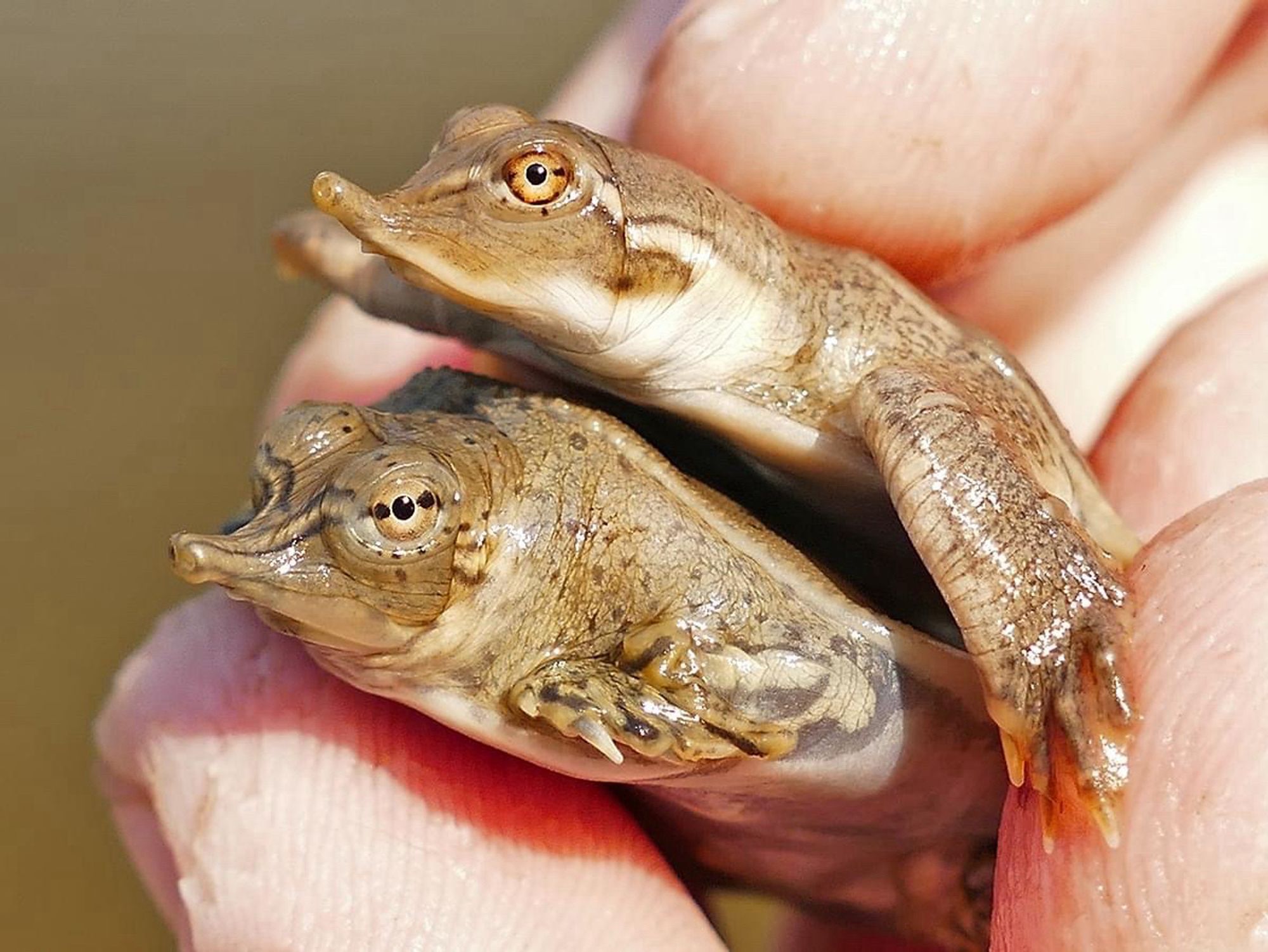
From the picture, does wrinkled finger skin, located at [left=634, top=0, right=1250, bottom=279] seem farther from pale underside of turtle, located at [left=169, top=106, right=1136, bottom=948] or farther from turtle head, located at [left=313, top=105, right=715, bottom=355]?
turtle head, located at [left=313, top=105, right=715, bottom=355]

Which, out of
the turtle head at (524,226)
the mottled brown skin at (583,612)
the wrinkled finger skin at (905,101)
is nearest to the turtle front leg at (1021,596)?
the mottled brown skin at (583,612)

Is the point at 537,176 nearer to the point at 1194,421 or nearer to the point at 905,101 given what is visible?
the point at 905,101

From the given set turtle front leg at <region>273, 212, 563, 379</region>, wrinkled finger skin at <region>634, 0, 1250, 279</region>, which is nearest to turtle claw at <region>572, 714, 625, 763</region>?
turtle front leg at <region>273, 212, 563, 379</region>

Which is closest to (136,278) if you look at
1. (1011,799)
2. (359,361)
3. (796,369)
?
(359,361)

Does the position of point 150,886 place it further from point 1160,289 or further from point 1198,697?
point 1160,289

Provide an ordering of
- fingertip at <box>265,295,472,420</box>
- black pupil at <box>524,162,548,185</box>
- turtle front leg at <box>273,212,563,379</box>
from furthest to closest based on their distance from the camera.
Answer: fingertip at <box>265,295,472,420</box>
turtle front leg at <box>273,212,563,379</box>
black pupil at <box>524,162,548,185</box>

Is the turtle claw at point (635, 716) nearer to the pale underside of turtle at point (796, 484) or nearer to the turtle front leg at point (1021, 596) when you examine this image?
the pale underside of turtle at point (796, 484)

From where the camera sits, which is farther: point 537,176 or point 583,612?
point 583,612
